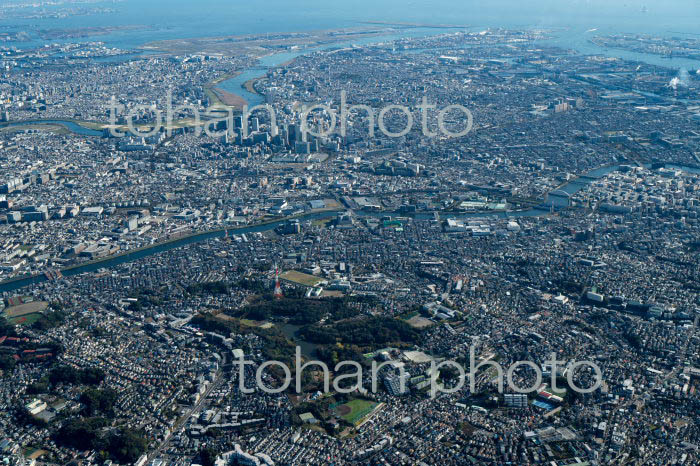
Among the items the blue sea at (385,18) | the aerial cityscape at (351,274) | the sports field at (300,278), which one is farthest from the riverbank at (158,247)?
the blue sea at (385,18)

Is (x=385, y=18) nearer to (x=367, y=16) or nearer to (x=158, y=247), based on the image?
(x=367, y=16)

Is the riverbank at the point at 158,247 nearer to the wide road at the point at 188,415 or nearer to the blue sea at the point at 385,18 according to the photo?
the wide road at the point at 188,415

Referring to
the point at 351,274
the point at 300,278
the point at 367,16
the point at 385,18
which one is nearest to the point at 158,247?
the point at 300,278

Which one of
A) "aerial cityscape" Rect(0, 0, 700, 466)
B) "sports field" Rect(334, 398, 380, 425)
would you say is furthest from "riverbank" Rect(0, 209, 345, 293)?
"sports field" Rect(334, 398, 380, 425)

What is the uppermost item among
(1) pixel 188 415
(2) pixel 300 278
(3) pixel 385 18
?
(3) pixel 385 18

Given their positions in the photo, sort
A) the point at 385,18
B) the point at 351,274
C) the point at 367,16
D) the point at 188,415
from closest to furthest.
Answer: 1. the point at 188,415
2. the point at 351,274
3. the point at 385,18
4. the point at 367,16

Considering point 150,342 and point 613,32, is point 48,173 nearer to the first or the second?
point 150,342

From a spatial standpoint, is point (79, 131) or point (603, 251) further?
point (79, 131)

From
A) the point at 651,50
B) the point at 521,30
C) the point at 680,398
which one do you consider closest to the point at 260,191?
the point at 680,398

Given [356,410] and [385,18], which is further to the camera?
[385,18]
